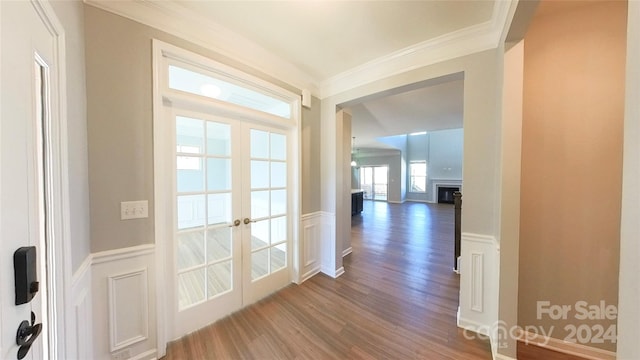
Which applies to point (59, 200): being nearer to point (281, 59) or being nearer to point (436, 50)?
point (281, 59)

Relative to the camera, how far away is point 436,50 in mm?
2037

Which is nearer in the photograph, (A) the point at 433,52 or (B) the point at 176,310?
(B) the point at 176,310

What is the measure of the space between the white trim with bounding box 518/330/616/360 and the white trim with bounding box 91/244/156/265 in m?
3.09

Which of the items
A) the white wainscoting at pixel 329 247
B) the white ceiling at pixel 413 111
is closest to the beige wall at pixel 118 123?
the white wainscoting at pixel 329 247

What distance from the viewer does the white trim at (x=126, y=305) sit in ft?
4.63

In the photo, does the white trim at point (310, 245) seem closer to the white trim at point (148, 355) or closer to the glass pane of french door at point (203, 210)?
the glass pane of french door at point (203, 210)

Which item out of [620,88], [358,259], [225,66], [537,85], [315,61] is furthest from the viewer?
[358,259]

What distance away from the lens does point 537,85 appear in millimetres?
1712

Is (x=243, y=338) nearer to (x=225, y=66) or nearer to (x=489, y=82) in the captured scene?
(x=225, y=66)

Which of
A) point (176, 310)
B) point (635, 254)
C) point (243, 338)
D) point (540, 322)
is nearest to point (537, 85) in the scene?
point (635, 254)

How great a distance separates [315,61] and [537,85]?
2012 mm

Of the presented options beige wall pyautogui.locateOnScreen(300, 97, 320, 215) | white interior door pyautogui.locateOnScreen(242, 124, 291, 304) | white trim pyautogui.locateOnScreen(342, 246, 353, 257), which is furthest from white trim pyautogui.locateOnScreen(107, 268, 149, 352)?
white trim pyautogui.locateOnScreen(342, 246, 353, 257)

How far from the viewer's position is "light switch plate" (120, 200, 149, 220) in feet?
4.76

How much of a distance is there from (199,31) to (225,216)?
63.7 inches
